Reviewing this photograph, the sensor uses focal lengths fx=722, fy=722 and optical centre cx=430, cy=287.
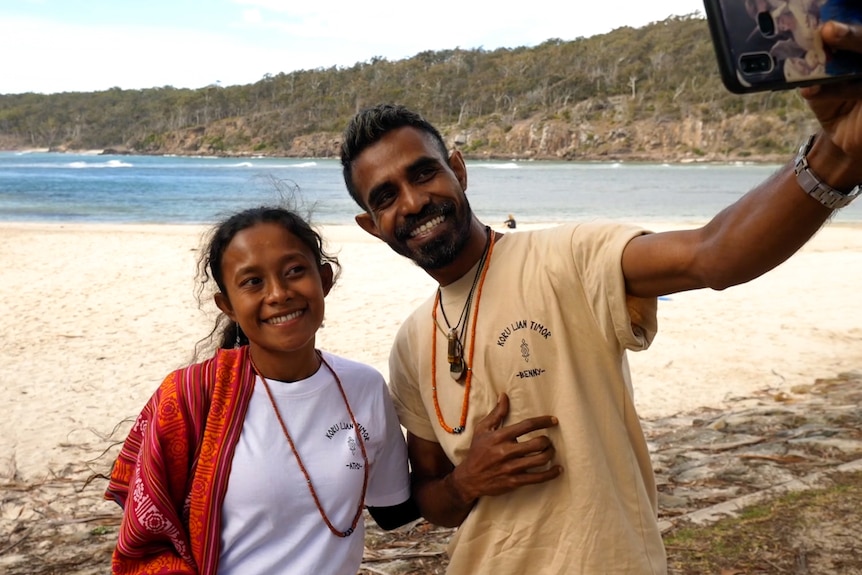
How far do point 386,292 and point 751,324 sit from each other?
17.3 feet

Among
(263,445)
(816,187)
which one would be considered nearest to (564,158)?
(263,445)

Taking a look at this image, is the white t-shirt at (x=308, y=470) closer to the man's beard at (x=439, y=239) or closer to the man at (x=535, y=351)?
the man at (x=535, y=351)

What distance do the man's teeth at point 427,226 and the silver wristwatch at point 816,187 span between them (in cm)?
86

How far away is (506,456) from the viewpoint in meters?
1.67

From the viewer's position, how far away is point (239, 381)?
187 centimetres

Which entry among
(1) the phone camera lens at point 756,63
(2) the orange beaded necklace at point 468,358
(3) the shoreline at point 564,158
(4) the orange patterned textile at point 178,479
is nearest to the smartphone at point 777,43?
(1) the phone camera lens at point 756,63

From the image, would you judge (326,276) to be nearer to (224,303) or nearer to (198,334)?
(224,303)

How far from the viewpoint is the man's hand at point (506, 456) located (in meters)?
1.66

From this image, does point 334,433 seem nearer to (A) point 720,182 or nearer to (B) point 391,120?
(B) point 391,120

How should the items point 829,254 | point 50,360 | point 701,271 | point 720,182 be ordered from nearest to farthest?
1. point 701,271
2. point 50,360
3. point 829,254
4. point 720,182

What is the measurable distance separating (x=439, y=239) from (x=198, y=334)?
26.2ft

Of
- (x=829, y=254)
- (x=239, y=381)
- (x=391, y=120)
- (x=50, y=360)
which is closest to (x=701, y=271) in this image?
(x=391, y=120)

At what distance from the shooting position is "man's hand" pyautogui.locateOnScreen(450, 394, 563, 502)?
1.66 meters

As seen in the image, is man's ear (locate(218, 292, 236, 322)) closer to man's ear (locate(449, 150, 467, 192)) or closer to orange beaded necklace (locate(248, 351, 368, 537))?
orange beaded necklace (locate(248, 351, 368, 537))
